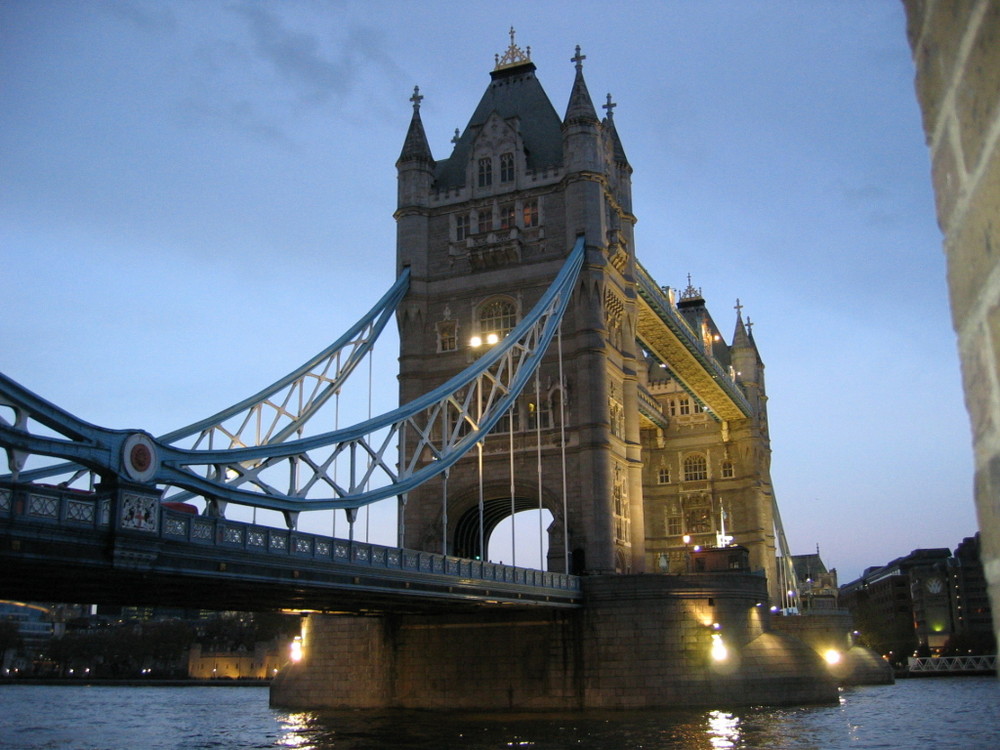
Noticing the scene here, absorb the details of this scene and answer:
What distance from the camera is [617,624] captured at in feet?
115

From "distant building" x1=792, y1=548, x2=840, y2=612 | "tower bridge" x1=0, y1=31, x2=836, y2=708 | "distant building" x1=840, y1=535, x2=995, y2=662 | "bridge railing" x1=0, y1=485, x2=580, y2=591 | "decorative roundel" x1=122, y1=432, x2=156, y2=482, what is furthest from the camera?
"distant building" x1=840, y1=535, x2=995, y2=662

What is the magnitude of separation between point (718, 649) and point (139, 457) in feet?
73.1

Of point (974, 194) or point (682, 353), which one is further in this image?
point (682, 353)

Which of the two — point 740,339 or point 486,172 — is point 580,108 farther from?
point 740,339

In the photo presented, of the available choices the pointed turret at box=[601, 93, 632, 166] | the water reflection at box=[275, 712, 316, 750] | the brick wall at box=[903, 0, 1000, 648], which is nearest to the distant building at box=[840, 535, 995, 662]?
the pointed turret at box=[601, 93, 632, 166]

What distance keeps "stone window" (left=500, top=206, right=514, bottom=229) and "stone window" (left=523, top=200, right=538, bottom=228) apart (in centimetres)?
60

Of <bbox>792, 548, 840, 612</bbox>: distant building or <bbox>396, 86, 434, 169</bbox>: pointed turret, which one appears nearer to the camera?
<bbox>396, 86, 434, 169</bbox>: pointed turret

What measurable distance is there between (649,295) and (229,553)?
109 ft

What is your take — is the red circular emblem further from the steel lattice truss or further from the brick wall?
the brick wall

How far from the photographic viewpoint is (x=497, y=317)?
144 ft

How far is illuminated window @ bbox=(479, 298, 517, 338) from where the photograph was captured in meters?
43.7

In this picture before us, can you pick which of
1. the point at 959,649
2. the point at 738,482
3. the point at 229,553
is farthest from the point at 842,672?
the point at 959,649

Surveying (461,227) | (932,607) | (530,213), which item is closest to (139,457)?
(461,227)

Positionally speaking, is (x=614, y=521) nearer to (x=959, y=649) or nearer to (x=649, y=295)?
(x=649, y=295)
